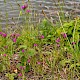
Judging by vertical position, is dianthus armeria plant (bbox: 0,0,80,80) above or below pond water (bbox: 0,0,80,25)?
above

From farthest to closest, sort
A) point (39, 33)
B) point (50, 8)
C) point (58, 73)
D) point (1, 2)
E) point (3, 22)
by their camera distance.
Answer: point (1, 2) → point (50, 8) → point (3, 22) → point (39, 33) → point (58, 73)

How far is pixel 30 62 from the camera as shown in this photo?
3297 mm

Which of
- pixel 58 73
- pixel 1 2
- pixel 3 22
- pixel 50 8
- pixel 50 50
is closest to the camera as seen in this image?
pixel 58 73

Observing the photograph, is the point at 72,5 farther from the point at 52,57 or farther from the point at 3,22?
the point at 52,57

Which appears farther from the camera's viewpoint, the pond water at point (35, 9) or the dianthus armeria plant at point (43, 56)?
the pond water at point (35, 9)

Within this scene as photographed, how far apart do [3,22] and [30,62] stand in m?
1.91

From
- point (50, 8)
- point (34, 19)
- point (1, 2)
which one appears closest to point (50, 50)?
point (34, 19)

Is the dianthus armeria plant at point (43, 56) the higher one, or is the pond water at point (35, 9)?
the dianthus armeria plant at point (43, 56)

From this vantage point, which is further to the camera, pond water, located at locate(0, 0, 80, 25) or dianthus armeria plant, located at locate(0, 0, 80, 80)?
pond water, located at locate(0, 0, 80, 25)

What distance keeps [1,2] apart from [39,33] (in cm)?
225

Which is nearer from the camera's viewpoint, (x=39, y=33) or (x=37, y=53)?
(x=37, y=53)

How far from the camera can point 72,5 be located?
19.5 feet

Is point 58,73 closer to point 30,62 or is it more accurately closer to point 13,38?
point 30,62

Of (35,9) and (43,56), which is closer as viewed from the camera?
(43,56)
